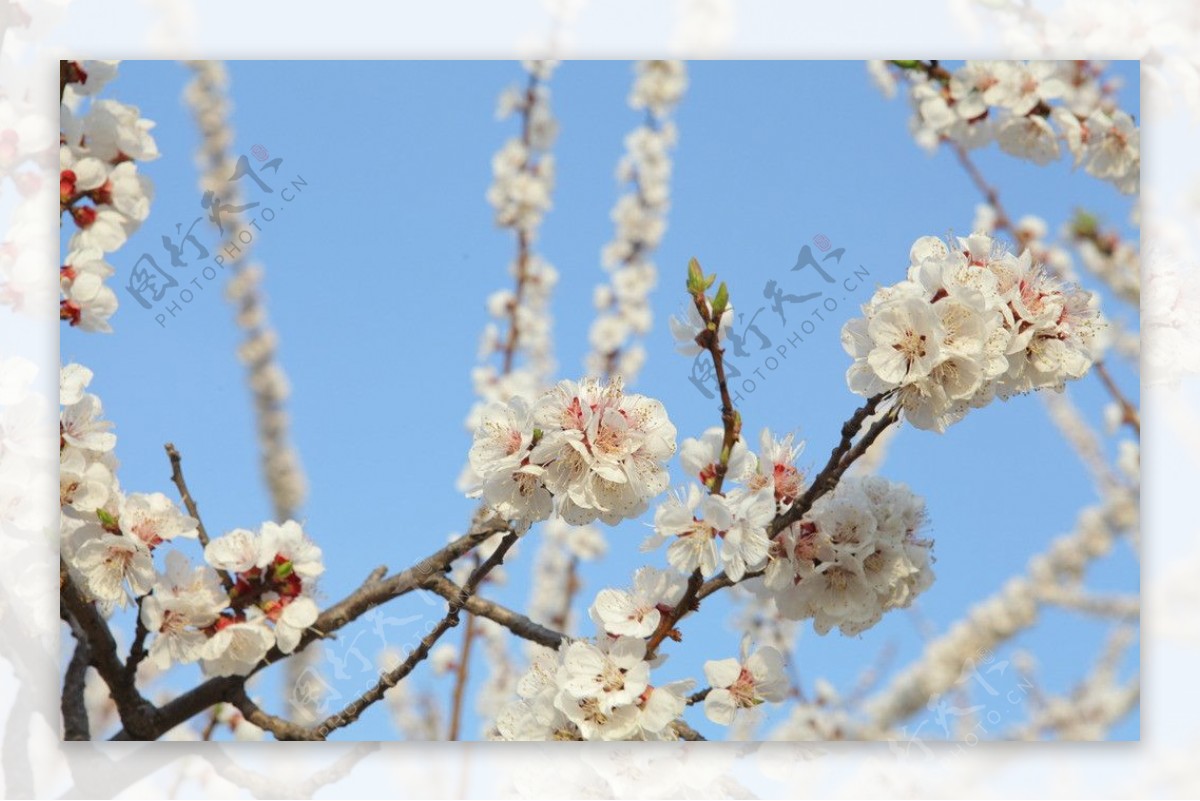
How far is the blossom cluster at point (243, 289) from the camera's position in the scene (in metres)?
2.02

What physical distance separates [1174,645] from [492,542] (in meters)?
1.22

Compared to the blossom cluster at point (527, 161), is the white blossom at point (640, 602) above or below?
below

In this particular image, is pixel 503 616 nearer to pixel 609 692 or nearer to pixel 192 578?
pixel 609 692

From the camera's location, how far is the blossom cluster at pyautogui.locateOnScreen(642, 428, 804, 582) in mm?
1400

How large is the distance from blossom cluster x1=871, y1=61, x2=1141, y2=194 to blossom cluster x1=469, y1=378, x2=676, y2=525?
3.20 feet

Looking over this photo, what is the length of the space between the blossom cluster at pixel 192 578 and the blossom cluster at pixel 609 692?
1.24ft

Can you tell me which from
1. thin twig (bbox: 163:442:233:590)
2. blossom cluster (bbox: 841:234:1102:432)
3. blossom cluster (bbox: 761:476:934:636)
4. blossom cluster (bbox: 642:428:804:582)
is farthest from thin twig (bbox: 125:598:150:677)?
blossom cluster (bbox: 841:234:1102:432)

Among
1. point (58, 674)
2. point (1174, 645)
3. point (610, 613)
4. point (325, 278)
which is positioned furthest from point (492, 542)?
point (1174, 645)

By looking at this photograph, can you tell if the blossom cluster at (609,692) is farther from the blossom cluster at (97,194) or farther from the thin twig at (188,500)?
the blossom cluster at (97,194)

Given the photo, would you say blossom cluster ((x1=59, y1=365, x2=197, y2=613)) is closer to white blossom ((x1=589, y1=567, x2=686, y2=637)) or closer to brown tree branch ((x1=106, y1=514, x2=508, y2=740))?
brown tree branch ((x1=106, y1=514, x2=508, y2=740))

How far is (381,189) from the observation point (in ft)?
6.76

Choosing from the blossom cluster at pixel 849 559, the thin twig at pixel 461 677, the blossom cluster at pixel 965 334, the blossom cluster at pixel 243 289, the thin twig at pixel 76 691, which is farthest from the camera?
the thin twig at pixel 461 677

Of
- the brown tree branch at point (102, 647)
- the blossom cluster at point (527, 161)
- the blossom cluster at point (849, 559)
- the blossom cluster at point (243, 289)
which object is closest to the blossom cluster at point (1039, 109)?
the blossom cluster at point (527, 161)

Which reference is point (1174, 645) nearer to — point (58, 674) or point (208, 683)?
point (208, 683)
